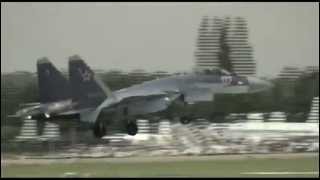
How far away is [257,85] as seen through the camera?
12.8 meters

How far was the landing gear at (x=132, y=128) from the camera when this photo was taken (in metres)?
12.1

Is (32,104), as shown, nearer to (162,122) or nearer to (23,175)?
(23,175)

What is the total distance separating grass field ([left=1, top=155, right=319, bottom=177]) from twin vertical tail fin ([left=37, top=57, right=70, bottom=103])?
128 centimetres

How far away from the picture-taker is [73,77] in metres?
11.2

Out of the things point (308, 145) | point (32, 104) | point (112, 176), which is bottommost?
point (308, 145)

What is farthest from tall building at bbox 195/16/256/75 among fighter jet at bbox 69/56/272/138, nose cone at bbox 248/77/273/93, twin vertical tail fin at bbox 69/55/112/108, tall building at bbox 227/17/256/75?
twin vertical tail fin at bbox 69/55/112/108

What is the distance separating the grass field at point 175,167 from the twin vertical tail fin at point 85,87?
1.17m

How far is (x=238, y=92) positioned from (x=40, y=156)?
3966 millimetres

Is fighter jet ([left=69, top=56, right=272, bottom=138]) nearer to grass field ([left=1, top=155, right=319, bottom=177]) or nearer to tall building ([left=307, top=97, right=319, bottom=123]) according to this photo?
grass field ([left=1, top=155, right=319, bottom=177])

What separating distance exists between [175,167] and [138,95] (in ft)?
4.69

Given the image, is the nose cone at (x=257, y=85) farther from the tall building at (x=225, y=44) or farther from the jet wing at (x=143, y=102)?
the jet wing at (x=143, y=102)

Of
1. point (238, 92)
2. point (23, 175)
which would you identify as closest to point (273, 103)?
point (238, 92)

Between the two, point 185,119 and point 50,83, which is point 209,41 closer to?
point 185,119

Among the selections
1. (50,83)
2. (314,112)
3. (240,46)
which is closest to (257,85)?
(240,46)
